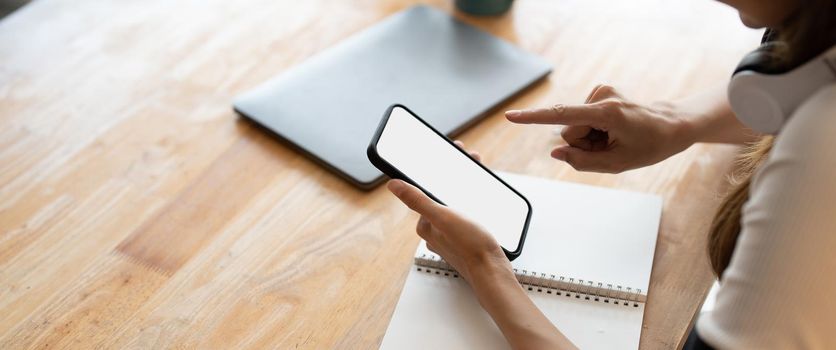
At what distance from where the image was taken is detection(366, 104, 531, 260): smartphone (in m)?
0.86

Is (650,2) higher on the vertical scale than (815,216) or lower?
lower

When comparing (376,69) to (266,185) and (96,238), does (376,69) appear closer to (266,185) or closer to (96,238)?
(266,185)

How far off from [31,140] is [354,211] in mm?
433

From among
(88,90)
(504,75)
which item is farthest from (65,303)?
(504,75)

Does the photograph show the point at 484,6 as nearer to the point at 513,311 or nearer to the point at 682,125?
the point at 682,125

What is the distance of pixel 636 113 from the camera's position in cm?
95

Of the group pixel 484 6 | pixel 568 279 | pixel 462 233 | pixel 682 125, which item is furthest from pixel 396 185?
pixel 484 6

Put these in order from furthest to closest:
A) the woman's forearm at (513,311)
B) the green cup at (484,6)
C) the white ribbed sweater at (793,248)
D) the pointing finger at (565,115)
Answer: the green cup at (484,6) < the pointing finger at (565,115) < the woman's forearm at (513,311) < the white ribbed sweater at (793,248)

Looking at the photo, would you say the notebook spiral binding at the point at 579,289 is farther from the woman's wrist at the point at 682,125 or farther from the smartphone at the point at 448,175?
the woman's wrist at the point at 682,125

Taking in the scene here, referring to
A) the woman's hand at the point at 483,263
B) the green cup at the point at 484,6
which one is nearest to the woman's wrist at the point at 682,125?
the woman's hand at the point at 483,263

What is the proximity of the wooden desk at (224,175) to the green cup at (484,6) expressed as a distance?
0.6 inches

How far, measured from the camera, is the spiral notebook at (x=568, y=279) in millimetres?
831

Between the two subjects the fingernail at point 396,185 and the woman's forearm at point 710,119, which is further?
the woman's forearm at point 710,119

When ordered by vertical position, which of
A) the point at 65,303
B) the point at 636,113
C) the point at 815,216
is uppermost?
the point at 815,216
